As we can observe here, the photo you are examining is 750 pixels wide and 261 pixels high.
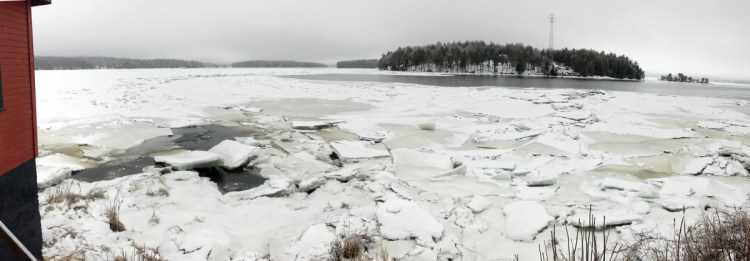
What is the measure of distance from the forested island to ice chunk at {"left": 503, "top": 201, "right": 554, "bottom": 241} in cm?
10049

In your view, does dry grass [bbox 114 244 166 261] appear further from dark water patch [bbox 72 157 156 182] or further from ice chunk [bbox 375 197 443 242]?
dark water patch [bbox 72 157 156 182]

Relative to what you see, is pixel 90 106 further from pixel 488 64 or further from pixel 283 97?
pixel 488 64

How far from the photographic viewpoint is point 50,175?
8344 millimetres

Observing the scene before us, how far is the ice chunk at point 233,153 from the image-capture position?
10156mm

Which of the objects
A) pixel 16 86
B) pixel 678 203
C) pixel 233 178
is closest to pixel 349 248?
pixel 233 178

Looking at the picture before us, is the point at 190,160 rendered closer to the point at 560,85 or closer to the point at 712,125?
the point at 712,125

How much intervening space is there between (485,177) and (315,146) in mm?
5278

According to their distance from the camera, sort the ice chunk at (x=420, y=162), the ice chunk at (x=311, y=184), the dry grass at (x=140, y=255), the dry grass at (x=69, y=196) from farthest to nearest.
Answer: the ice chunk at (x=420, y=162) < the ice chunk at (x=311, y=184) < the dry grass at (x=69, y=196) < the dry grass at (x=140, y=255)

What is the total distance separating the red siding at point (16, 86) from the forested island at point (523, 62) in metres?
103

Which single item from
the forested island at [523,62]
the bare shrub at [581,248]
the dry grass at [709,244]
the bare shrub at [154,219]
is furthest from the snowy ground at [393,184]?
the forested island at [523,62]

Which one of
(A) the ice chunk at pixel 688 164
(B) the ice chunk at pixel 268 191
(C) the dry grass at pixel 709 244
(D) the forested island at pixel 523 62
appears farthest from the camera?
(D) the forested island at pixel 523 62

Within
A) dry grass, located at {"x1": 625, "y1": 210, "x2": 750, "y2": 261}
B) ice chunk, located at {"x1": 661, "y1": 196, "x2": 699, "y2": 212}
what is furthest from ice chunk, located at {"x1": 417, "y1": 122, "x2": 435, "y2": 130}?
dry grass, located at {"x1": 625, "y1": 210, "x2": 750, "y2": 261}

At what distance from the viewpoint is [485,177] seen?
30.3 feet

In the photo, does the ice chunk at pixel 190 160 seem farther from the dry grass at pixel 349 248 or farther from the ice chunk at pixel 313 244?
the dry grass at pixel 349 248
